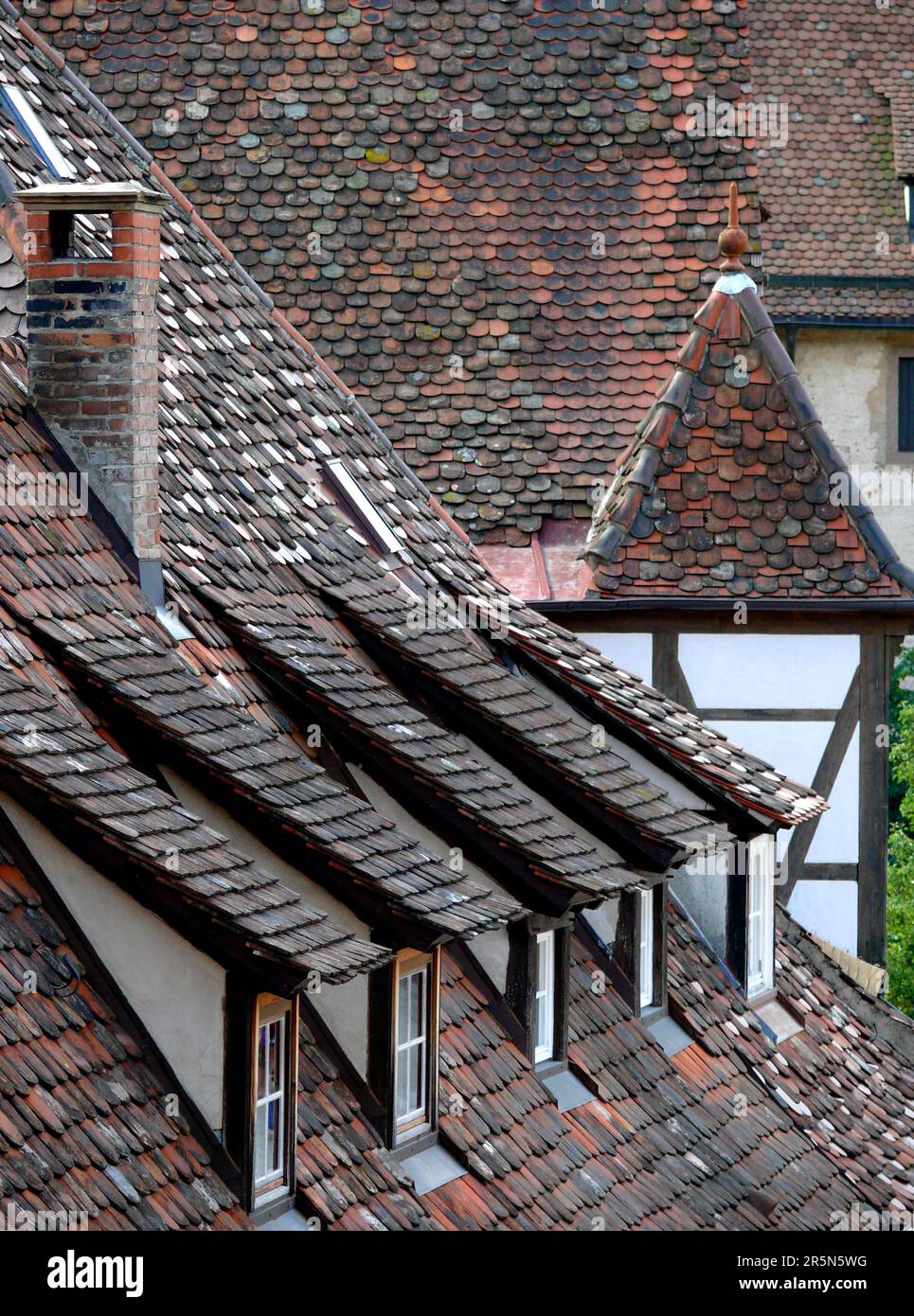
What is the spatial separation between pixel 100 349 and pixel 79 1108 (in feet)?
10.0

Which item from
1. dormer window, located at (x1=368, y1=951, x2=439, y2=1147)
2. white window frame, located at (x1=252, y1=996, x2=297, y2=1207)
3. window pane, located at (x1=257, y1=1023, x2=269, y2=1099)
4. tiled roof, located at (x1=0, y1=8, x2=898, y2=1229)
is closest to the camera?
white window frame, located at (x1=252, y1=996, x2=297, y2=1207)

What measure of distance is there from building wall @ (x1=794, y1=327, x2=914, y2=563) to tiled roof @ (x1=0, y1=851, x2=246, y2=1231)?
3027 cm

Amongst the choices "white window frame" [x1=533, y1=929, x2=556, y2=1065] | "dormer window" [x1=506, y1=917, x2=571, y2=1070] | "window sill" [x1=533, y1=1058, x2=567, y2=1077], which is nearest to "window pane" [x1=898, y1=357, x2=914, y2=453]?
"dormer window" [x1=506, y1=917, x2=571, y2=1070]

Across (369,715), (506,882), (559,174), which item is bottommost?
A: (506,882)

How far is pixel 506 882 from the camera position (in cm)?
917

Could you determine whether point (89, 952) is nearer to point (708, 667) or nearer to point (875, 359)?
point (708, 667)

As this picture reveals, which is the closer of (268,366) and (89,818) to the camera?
(89,818)

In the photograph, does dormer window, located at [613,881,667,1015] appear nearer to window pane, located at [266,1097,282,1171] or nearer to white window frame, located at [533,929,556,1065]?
white window frame, located at [533,929,556,1065]

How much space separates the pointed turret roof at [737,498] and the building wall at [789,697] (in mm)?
370

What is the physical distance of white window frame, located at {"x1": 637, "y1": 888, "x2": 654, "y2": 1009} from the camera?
10.8 m

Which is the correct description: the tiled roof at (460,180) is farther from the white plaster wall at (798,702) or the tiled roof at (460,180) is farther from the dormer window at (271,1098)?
the dormer window at (271,1098)
